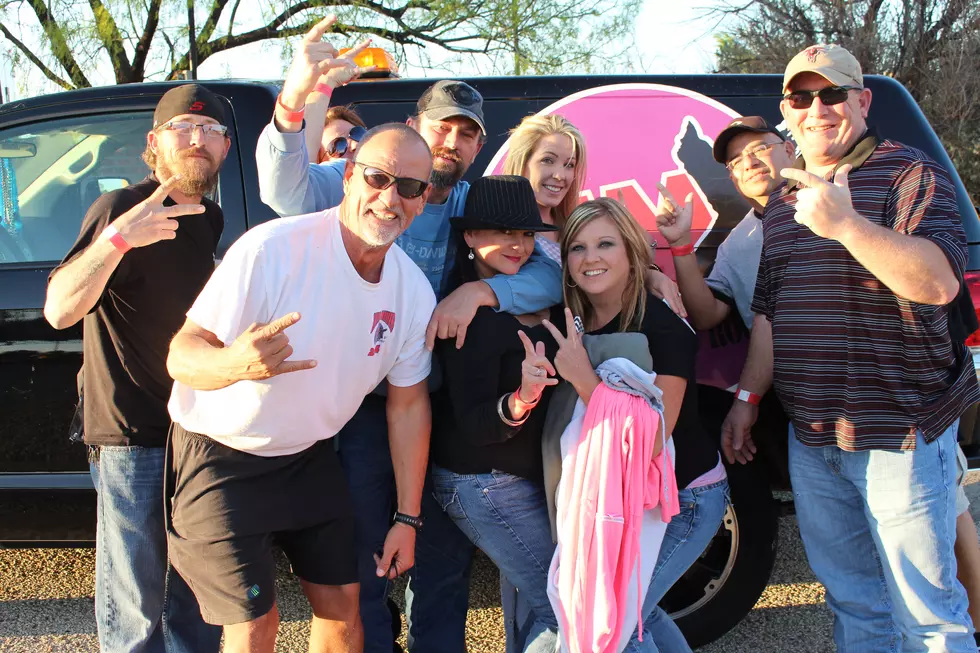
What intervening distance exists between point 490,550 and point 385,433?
0.48 meters

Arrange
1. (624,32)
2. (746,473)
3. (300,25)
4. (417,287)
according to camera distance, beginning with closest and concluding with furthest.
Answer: (417,287) → (746,473) → (300,25) → (624,32)

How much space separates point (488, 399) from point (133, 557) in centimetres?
110

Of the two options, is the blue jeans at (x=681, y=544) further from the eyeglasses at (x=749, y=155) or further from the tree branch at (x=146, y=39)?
the tree branch at (x=146, y=39)

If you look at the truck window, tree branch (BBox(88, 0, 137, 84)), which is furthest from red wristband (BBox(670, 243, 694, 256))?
tree branch (BBox(88, 0, 137, 84))

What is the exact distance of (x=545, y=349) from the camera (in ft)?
7.59

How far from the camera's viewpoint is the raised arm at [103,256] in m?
2.04

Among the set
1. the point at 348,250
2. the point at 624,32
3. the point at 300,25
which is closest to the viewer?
the point at 348,250

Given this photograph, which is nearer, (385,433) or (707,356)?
(385,433)

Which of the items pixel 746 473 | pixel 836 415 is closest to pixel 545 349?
pixel 836 415

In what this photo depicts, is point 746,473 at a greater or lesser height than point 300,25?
lesser

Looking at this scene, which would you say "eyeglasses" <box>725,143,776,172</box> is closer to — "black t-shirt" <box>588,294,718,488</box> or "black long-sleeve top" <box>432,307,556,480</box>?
"black t-shirt" <box>588,294,718,488</box>

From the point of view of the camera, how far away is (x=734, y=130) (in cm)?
A: 294

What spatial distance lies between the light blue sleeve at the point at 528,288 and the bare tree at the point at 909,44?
44.2 ft

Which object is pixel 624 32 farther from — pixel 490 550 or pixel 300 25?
pixel 490 550
